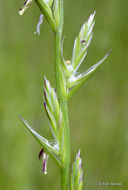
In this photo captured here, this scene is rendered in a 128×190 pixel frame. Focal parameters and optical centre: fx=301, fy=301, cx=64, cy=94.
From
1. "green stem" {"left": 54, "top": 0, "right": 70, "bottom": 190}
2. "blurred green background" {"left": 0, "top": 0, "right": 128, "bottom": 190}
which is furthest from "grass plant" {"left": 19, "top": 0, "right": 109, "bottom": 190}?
"blurred green background" {"left": 0, "top": 0, "right": 128, "bottom": 190}

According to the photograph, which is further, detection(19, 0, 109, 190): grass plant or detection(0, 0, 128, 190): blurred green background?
detection(0, 0, 128, 190): blurred green background

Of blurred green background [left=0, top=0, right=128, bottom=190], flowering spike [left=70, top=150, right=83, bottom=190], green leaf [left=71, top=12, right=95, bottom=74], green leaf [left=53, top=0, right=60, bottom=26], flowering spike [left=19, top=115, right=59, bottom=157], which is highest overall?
green leaf [left=53, top=0, right=60, bottom=26]

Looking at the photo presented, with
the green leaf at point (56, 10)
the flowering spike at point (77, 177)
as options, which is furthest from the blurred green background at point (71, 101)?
the green leaf at point (56, 10)

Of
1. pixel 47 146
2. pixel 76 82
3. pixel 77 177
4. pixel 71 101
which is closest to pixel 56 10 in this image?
pixel 76 82

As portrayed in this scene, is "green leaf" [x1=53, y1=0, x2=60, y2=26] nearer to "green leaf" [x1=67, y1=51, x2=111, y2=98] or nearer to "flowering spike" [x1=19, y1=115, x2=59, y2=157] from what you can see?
"green leaf" [x1=67, y1=51, x2=111, y2=98]

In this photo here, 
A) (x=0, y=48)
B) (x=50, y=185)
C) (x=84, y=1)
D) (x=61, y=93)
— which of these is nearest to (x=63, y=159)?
(x=61, y=93)

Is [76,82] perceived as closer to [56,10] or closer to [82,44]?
[82,44]

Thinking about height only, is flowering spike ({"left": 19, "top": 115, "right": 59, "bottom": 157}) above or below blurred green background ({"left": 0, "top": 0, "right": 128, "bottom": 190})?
above

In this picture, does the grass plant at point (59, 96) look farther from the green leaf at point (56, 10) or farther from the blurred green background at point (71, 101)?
the blurred green background at point (71, 101)

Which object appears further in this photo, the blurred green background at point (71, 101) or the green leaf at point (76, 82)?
the blurred green background at point (71, 101)

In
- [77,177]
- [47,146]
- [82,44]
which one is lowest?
[77,177]
